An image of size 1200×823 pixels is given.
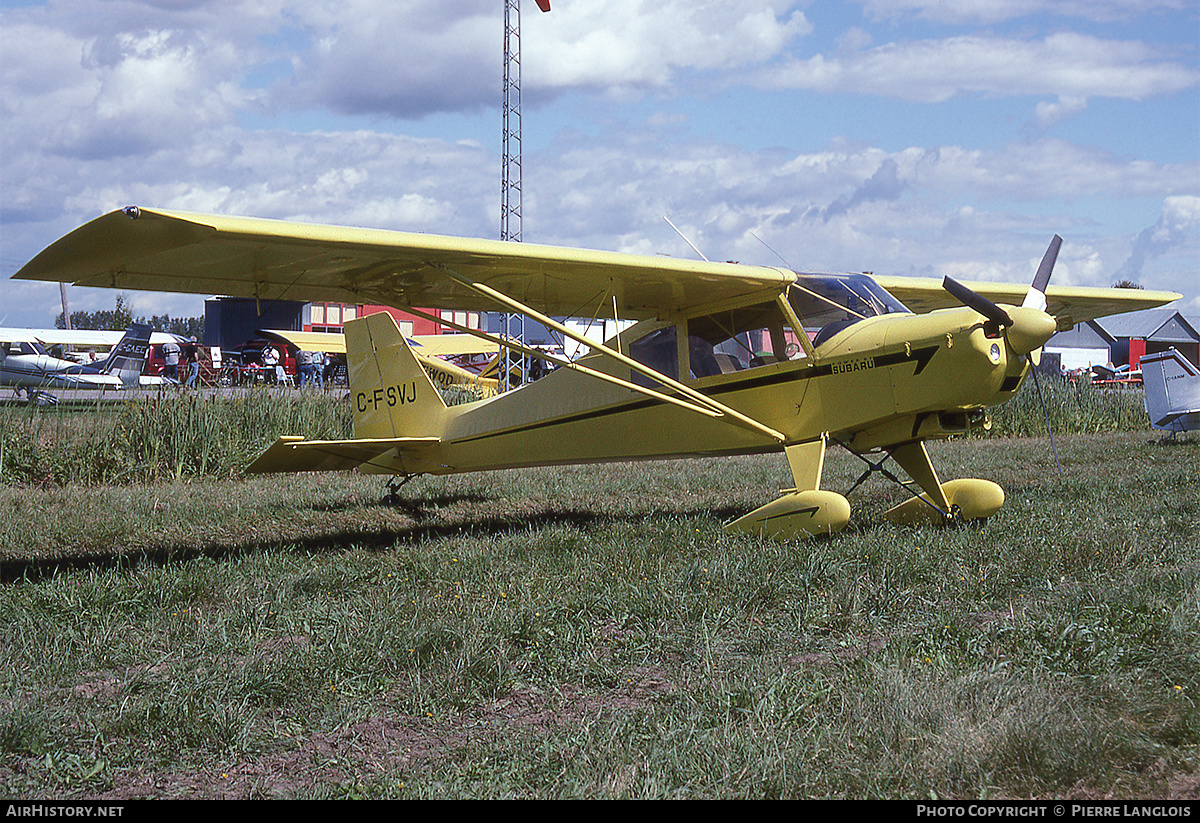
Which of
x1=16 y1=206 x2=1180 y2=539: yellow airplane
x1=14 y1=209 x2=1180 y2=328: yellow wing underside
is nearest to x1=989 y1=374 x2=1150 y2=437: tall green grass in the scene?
x1=16 y1=206 x2=1180 y2=539: yellow airplane

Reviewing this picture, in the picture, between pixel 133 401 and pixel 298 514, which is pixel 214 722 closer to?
pixel 298 514

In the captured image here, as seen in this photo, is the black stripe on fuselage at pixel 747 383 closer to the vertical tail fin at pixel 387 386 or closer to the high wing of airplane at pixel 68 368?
the vertical tail fin at pixel 387 386

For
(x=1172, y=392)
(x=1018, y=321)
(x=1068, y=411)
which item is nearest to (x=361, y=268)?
(x=1018, y=321)

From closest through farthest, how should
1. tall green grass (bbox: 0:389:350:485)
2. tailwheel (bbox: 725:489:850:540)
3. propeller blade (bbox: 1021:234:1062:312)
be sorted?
tailwheel (bbox: 725:489:850:540) → propeller blade (bbox: 1021:234:1062:312) → tall green grass (bbox: 0:389:350:485)

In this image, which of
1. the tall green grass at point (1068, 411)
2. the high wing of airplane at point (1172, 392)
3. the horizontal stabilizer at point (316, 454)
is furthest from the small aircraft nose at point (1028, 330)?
the tall green grass at point (1068, 411)

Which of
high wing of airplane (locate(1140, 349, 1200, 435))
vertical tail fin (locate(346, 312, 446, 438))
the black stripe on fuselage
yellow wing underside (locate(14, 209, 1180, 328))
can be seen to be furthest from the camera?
high wing of airplane (locate(1140, 349, 1200, 435))

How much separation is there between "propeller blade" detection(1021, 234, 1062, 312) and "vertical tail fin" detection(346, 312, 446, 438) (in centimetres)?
556

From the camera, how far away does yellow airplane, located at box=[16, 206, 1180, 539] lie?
19.6 feet

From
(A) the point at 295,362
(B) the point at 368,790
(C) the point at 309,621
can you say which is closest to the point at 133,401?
(C) the point at 309,621

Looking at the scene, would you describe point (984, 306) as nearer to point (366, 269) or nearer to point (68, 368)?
point (366, 269)

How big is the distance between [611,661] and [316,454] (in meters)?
4.47

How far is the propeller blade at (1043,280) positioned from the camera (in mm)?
6762

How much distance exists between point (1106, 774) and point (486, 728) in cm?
202

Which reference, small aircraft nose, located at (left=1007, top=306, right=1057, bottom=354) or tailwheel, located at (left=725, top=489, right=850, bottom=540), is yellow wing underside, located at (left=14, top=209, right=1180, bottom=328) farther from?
tailwheel, located at (left=725, top=489, right=850, bottom=540)
